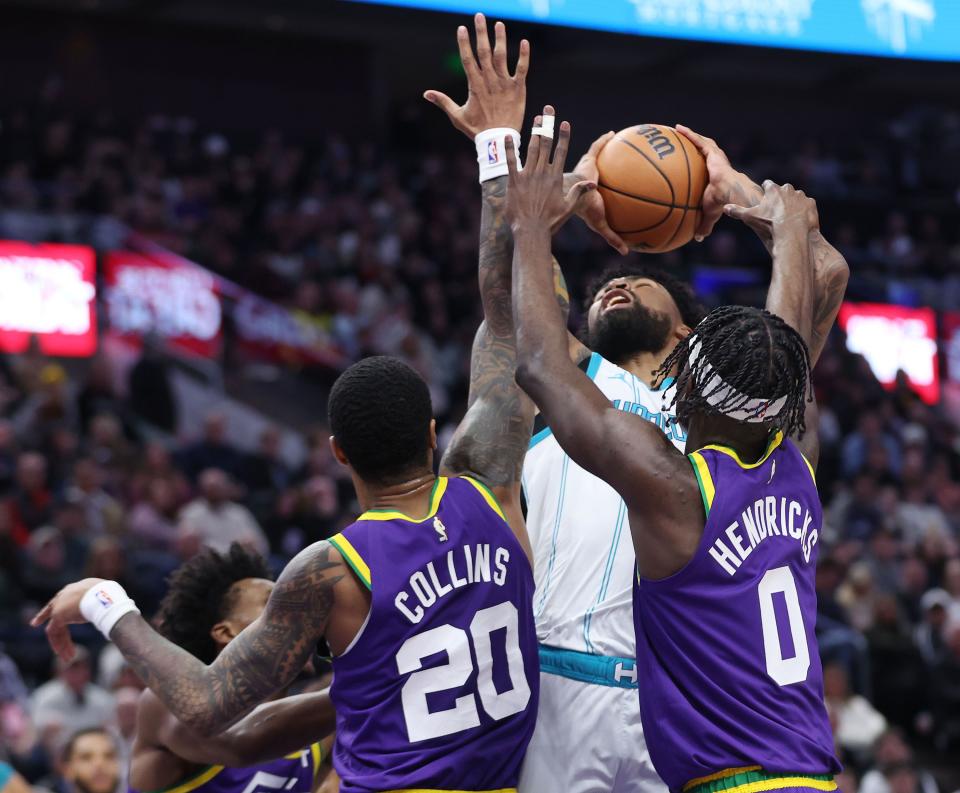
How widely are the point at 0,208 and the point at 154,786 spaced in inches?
454

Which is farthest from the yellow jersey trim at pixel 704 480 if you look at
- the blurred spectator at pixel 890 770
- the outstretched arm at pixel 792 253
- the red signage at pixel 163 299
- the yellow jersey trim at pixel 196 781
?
the red signage at pixel 163 299

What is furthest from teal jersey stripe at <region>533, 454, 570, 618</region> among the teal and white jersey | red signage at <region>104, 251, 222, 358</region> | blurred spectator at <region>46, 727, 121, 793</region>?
red signage at <region>104, 251, 222, 358</region>

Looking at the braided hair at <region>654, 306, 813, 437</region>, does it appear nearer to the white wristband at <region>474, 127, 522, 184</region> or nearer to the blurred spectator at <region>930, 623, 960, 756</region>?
the white wristband at <region>474, 127, 522, 184</region>

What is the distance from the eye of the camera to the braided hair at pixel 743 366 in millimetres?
3195

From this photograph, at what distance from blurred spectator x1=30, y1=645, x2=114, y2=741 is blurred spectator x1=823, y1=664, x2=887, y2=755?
15.8 ft

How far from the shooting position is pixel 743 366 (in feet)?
10.5

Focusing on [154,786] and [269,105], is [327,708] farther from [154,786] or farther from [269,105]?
[269,105]

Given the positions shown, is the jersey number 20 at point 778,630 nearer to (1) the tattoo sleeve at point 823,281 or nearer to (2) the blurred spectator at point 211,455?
(1) the tattoo sleeve at point 823,281

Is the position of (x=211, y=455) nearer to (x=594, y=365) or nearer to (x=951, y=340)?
(x=594, y=365)

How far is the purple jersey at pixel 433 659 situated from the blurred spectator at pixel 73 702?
5.41 m

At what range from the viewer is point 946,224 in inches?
858

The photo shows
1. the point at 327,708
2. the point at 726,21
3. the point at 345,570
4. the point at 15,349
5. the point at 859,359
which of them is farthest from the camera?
the point at 859,359

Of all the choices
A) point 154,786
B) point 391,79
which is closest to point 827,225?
point 391,79

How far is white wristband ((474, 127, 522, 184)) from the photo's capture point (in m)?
3.68
